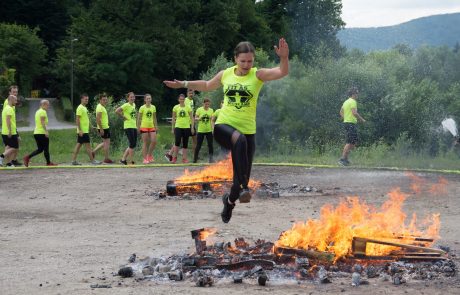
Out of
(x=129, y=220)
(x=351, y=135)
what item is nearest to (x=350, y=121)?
(x=351, y=135)

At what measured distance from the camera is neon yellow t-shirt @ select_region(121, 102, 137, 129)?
20500mm

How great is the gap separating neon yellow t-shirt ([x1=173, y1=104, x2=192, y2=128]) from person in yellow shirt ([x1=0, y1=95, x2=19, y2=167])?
4.48m

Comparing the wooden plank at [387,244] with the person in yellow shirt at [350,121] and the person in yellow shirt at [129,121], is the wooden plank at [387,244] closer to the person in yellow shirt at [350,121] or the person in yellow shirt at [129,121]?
the person in yellow shirt at [350,121]

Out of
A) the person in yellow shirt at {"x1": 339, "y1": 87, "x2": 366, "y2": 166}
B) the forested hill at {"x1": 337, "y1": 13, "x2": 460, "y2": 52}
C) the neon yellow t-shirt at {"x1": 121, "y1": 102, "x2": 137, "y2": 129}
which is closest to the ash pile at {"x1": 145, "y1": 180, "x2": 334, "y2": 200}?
the person in yellow shirt at {"x1": 339, "y1": 87, "x2": 366, "y2": 166}

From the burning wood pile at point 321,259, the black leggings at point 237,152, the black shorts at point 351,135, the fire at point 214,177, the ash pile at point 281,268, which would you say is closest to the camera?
the ash pile at point 281,268

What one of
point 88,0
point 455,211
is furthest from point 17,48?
point 455,211

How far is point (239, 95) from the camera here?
902 cm

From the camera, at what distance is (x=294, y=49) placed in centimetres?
6694

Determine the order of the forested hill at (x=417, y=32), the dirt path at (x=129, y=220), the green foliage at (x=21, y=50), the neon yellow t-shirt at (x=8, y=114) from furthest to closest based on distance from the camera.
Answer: the forested hill at (x=417, y=32) < the green foliage at (x=21, y=50) < the neon yellow t-shirt at (x=8, y=114) < the dirt path at (x=129, y=220)

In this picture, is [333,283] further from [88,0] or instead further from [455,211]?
[88,0]

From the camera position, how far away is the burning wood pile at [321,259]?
7.83m

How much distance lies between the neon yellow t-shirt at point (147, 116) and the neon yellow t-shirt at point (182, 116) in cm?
66

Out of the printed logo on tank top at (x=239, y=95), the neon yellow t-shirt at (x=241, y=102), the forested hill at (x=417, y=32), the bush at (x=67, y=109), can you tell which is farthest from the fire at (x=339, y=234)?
the forested hill at (x=417, y=32)

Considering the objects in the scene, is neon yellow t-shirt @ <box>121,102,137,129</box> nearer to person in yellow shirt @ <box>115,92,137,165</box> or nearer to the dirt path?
person in yellow shirt @ <box>115,92,137,165</box>
